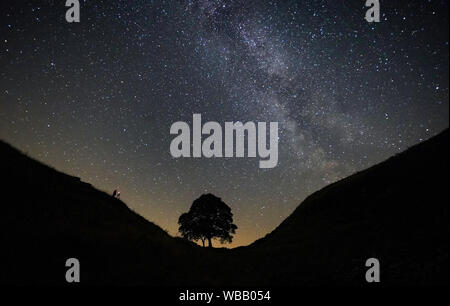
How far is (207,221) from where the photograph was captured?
41688 mm

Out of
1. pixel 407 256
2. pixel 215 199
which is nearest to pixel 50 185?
pixel 407 256

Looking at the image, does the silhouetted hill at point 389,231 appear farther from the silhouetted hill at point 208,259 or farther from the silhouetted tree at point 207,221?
the silhouetted tree at point 207,221

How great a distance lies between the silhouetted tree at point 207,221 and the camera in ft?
137

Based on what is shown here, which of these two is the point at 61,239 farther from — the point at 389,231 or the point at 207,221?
the point at 207,221

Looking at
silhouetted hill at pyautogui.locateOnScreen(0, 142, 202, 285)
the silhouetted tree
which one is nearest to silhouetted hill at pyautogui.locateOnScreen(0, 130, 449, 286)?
silhouetted hill at pyautogui.locateOnScreen(0, 142, 202, 285)

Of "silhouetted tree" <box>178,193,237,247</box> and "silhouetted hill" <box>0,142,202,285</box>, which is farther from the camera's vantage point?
"silhouetted tree" <box>178,193,237,247</box>

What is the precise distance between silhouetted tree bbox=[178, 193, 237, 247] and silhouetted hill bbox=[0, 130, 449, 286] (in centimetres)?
2213

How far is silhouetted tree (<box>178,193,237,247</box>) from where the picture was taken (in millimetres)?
41688

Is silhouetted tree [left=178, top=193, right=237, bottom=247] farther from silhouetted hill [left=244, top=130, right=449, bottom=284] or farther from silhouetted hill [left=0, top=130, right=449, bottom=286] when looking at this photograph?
silhouetted hill [left=0, top=130, right=449, bottom=286]

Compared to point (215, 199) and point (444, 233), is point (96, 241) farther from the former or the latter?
point (215, 199)

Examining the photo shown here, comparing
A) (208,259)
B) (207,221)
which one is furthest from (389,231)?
(207,221)

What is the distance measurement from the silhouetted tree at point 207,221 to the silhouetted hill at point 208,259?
22.1 meters

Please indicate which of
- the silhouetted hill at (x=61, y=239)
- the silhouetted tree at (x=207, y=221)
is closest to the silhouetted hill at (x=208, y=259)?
the silhouetted hill at (x=61, y=239)
